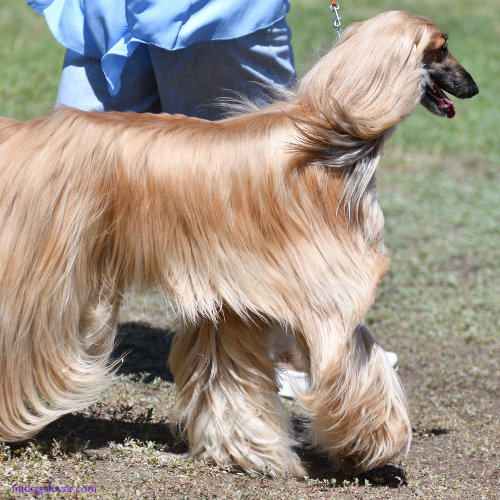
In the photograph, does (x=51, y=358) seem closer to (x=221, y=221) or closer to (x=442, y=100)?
(x=221, y=221)

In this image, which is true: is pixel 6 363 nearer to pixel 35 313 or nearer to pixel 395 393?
pixel 35 313

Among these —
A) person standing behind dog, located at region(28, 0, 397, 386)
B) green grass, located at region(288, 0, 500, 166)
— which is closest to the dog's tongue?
person standing behind dog, located at region(28, 0, 397, 386)

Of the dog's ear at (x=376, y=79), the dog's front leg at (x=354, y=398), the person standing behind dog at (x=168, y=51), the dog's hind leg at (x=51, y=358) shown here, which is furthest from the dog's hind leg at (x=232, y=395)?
the person standing behind dog at (x=168, y=51)

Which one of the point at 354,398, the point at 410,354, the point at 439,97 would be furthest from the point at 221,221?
the point at 410,354

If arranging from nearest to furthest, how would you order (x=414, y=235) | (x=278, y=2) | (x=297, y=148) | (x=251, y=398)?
1. (x=297, y=148)
2. (x=251, y=398)
3. (x=278, y=2)
4. (x=414, y=235)

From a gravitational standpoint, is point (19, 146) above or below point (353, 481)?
above

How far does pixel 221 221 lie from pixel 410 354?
98.0 inches

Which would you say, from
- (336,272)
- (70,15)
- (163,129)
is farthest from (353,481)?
(70,15)

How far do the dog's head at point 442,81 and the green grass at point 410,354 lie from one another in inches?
16.3

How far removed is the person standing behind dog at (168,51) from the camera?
8.92 ft

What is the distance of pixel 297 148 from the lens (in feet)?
7.68

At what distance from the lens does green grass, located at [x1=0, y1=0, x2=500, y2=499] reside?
2.62m

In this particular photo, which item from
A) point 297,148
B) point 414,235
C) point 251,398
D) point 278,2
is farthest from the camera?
point 414,235

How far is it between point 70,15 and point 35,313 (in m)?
1.37
